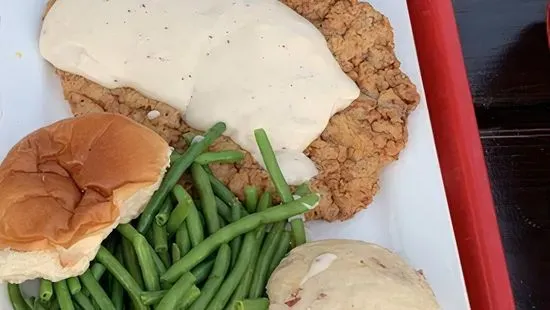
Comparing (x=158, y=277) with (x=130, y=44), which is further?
(x=130, y=44)

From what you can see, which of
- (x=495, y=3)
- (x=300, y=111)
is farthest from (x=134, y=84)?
(x=495, y=3)

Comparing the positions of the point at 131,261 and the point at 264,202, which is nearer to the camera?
the point at 131,261

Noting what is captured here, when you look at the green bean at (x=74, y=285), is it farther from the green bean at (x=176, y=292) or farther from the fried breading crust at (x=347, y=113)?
the fried breading crust at (x=347, y=113)

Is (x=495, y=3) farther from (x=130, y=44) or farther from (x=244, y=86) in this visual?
(x=130, y=44)

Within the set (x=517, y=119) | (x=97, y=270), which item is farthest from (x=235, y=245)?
(x=517, y=119)

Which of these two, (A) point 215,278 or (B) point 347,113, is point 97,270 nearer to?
Answer: (A) point 215,278

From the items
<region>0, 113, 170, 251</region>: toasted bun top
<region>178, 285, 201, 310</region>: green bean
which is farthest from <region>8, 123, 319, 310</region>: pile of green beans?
<region>0, 113, 170, 251</region>: toasted bun top
